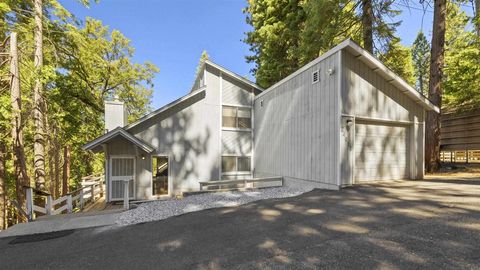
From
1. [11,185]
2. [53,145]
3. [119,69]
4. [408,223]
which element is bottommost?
[11,185]

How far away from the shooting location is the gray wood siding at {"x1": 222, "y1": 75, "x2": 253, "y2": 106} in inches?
548

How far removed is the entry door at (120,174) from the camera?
11000 mm

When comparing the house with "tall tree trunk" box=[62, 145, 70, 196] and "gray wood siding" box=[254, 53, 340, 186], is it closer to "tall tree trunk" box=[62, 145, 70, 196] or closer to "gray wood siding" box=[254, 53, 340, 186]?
"gray wood siding" box=[254, 53, 340, 186]

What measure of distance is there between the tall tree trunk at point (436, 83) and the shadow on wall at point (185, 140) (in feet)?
37.4

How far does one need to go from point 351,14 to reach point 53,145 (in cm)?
2041

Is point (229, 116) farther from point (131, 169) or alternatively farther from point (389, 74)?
point (389, 74)

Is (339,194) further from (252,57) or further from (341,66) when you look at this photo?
(252,57)

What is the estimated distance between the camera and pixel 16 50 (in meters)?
9.23

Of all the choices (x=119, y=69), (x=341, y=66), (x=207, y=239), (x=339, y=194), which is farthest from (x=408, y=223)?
(x=119, y=69)

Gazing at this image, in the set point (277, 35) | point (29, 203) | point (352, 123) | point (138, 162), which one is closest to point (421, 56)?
point (277, 35)

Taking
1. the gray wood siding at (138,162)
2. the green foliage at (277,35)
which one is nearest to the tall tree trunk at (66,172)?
the gray wood siding at (138,162)

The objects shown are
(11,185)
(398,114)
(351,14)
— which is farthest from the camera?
(11,185)

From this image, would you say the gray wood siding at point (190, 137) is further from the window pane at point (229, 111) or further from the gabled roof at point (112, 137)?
the gabled roof at point (112, 137)

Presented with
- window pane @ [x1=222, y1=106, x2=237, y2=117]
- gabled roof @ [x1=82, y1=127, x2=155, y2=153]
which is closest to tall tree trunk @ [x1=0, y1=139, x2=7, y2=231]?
gabled roof @ [x1=82, y1=127, x2=155, y2=153]
